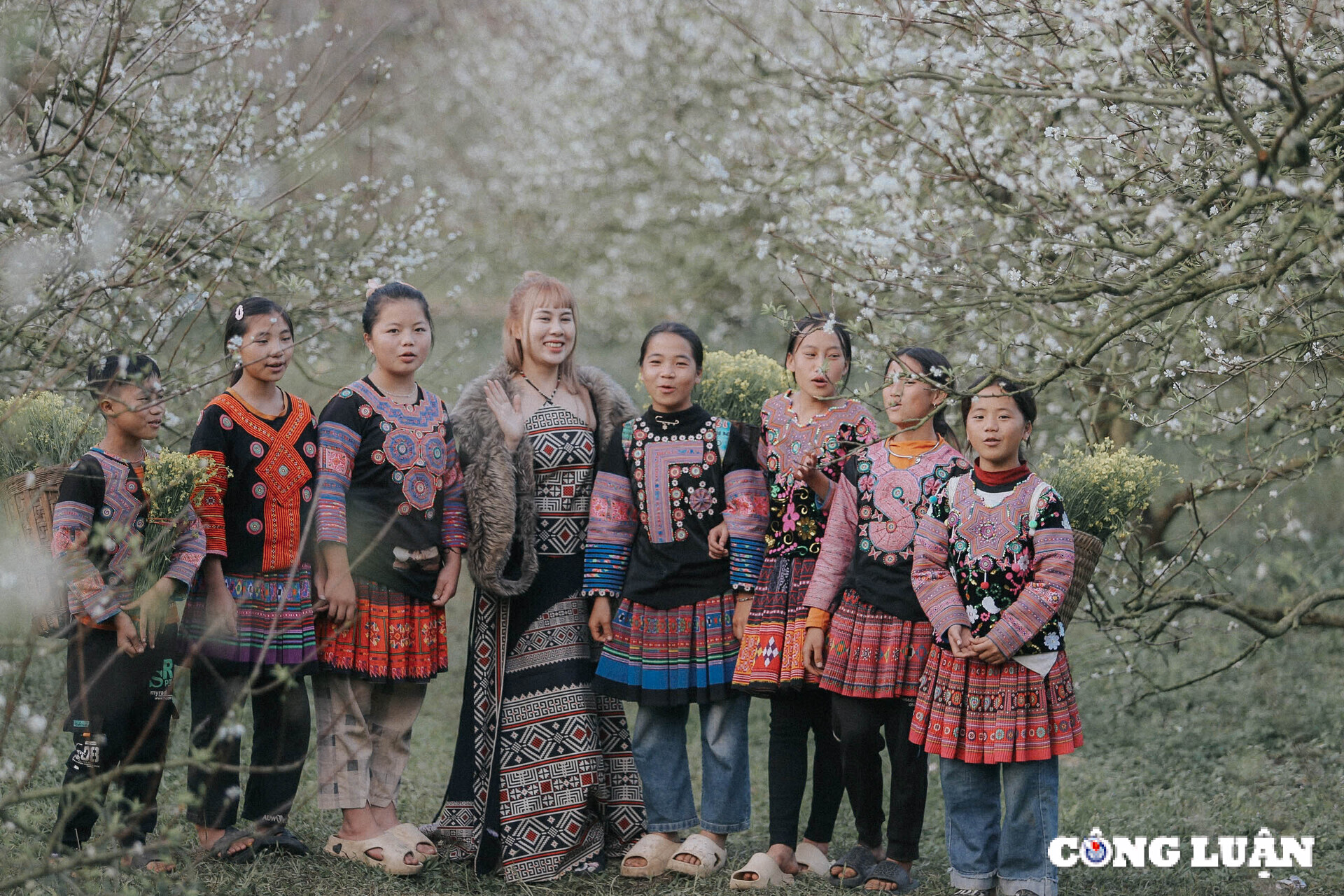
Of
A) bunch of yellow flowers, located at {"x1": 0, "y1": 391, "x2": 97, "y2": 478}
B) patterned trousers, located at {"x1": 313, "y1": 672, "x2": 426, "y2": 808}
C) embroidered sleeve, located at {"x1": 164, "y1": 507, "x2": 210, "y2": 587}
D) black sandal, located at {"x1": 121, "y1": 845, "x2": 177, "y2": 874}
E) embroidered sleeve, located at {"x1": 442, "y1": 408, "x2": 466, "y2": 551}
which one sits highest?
bunch of yellow flowers, located at {"x1": 0, "y1": 391, "x2": 97, "y2": 478}

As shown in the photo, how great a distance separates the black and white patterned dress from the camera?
4004mm

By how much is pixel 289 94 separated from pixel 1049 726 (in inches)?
158


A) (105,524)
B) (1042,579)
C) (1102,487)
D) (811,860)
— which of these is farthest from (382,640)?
(1102,487)

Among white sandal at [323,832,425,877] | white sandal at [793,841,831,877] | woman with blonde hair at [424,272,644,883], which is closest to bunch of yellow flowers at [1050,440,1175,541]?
white sandal at [793,841,831,877]

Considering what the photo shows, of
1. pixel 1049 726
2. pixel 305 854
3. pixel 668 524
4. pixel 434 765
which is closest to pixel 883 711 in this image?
pixel 1049 726

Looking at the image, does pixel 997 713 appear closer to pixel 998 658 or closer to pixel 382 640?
pixel 998 658

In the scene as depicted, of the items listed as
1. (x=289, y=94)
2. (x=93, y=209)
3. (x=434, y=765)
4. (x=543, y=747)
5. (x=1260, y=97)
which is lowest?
(x=434, y=765)

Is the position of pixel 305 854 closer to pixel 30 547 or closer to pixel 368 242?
pixel 30 547

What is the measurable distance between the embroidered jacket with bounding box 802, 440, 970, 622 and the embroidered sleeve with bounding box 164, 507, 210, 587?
180 centimetres

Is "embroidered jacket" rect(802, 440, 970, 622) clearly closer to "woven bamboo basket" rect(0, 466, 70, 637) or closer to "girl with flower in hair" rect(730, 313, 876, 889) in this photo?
"girl with flower in hair" rect(730, 313, 876, 889)

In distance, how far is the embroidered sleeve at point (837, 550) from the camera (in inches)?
151

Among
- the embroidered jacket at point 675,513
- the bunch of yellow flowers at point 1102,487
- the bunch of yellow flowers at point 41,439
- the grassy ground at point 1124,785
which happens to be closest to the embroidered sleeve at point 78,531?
the bunch of yellow flowers at point 41,439

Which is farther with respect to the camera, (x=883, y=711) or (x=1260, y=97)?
(x=883, y=711)

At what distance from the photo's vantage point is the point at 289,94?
Answer: 5.39 metres
